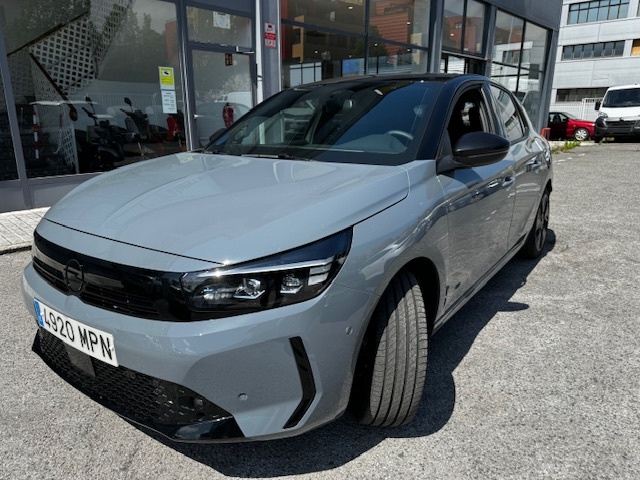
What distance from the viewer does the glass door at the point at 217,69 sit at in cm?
732

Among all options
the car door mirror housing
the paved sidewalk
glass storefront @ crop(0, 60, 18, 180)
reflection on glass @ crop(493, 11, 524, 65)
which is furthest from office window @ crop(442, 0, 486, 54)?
the car door mirror housing

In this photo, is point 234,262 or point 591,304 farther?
point 591,304

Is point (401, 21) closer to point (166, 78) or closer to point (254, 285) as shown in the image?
point (166, 78)

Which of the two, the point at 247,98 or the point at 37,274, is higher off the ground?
the point at 247,98

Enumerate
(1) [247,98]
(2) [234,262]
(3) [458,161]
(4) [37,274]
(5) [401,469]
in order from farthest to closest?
(1) [247,98], (3) [458,161], (4) [37,274], (5) [401,469], (2) [234,262]

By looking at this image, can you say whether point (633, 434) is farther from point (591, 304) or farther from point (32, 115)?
point (32, 115)

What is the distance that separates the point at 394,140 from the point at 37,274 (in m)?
1.70

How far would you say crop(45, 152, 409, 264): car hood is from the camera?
4.99 feet

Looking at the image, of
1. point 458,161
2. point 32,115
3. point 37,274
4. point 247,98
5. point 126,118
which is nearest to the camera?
point 37,274

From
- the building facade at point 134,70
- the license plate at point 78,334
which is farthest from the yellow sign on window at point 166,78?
the license plate at point 78,334

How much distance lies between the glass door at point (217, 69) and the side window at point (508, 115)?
4.82m

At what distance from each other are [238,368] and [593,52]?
4694 centimetres

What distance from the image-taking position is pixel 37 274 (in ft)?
6.37

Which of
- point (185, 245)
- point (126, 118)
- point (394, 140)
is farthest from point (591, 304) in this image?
point (126, 118)
